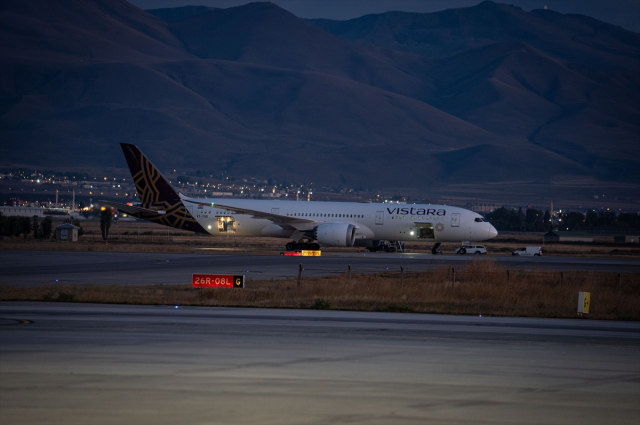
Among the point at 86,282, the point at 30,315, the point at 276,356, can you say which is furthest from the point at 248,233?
the point at 276,356

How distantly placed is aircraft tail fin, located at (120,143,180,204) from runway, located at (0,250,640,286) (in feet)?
30.1

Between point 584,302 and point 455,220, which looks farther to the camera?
point 455,220

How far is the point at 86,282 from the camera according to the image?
3116cm

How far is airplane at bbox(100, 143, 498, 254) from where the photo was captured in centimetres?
5581

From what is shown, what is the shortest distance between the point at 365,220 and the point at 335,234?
13.1 ft

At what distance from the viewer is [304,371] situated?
1451 centimetres

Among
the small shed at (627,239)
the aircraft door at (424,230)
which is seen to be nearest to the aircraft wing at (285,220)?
the aircraft door at (424,230)

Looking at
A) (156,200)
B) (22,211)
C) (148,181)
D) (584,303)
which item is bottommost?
(584,303)

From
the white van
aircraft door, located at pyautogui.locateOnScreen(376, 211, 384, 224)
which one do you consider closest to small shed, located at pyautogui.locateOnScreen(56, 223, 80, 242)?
aircraft door, located at pyautogui.locateOnScreen(376, 211, 384, 224)

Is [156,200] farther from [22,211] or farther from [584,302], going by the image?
[22,211]

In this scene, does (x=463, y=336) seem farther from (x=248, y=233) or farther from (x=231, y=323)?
(x=248, y=233)

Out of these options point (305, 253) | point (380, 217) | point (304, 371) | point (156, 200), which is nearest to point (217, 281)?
point (304, 371)

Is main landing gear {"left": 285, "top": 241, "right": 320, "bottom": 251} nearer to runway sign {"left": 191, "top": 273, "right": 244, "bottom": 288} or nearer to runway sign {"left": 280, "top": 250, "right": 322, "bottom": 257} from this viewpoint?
runway sign {"left": 280, "top": 250, "right": 322, "bottom": 257}

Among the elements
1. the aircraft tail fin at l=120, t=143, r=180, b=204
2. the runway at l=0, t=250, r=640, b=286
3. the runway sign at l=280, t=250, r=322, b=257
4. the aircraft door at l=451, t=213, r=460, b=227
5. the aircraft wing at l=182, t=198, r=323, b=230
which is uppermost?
the aircraft tail fin at l=120, t=143, r=180, b=204
